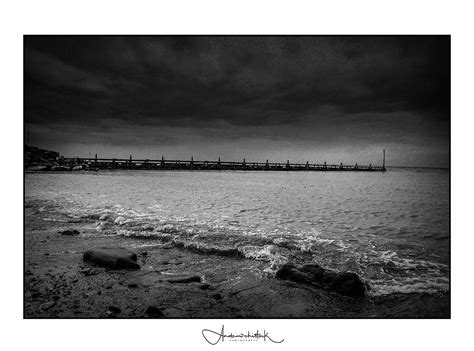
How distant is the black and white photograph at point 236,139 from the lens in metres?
2.96

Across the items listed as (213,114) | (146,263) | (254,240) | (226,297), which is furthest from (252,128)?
(226,297)

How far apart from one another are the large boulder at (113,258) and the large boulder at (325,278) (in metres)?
1.89

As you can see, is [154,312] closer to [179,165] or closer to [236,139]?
[236,139]

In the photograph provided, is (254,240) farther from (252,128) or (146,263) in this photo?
(252,128)

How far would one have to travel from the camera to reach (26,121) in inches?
145

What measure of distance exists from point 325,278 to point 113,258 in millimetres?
2624

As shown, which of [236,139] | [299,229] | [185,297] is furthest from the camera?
[236,139]

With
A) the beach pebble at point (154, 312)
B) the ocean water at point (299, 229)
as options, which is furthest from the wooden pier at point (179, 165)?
the beach pebble at point (154, 312)

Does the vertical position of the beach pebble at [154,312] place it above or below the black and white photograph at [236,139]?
below

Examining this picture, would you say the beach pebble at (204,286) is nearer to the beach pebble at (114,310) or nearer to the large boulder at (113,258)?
the beach pebble at (114,310)

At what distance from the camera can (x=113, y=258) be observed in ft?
11.5
